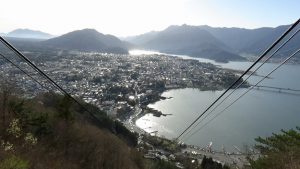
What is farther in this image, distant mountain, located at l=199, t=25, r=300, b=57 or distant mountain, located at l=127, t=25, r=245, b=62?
distant mountain, located at l=199, t=25, r=300, b=57

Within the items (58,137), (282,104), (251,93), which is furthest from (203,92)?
(58,137)

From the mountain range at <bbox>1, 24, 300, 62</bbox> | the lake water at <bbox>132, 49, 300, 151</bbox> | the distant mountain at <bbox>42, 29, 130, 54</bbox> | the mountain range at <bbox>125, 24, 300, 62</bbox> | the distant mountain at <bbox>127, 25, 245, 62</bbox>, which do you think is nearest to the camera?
the lake water at <bbox>132, 49, 300, 151</bbox>

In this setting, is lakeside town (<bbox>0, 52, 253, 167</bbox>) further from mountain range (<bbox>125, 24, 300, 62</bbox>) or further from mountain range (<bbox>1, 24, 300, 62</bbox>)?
mountain range (<bbox>125, 24, 300, 62</bbox>)

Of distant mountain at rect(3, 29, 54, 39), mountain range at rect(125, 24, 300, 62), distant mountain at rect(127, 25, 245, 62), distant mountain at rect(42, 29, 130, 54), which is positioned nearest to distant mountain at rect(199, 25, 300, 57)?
mountain range at rect(125, 24, 300, 62)

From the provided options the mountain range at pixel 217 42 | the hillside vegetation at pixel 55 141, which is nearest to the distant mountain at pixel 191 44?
the mountain range at pixel 217 42

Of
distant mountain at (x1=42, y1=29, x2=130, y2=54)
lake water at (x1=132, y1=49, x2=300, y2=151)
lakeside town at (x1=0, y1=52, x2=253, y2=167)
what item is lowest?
lake water at (x1=132, y1=49, x2=300, y2=151)

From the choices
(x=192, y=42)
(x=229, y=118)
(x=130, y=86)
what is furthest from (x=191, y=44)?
(x=229, y=118)

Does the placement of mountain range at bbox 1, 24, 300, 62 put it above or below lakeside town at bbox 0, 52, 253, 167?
above
